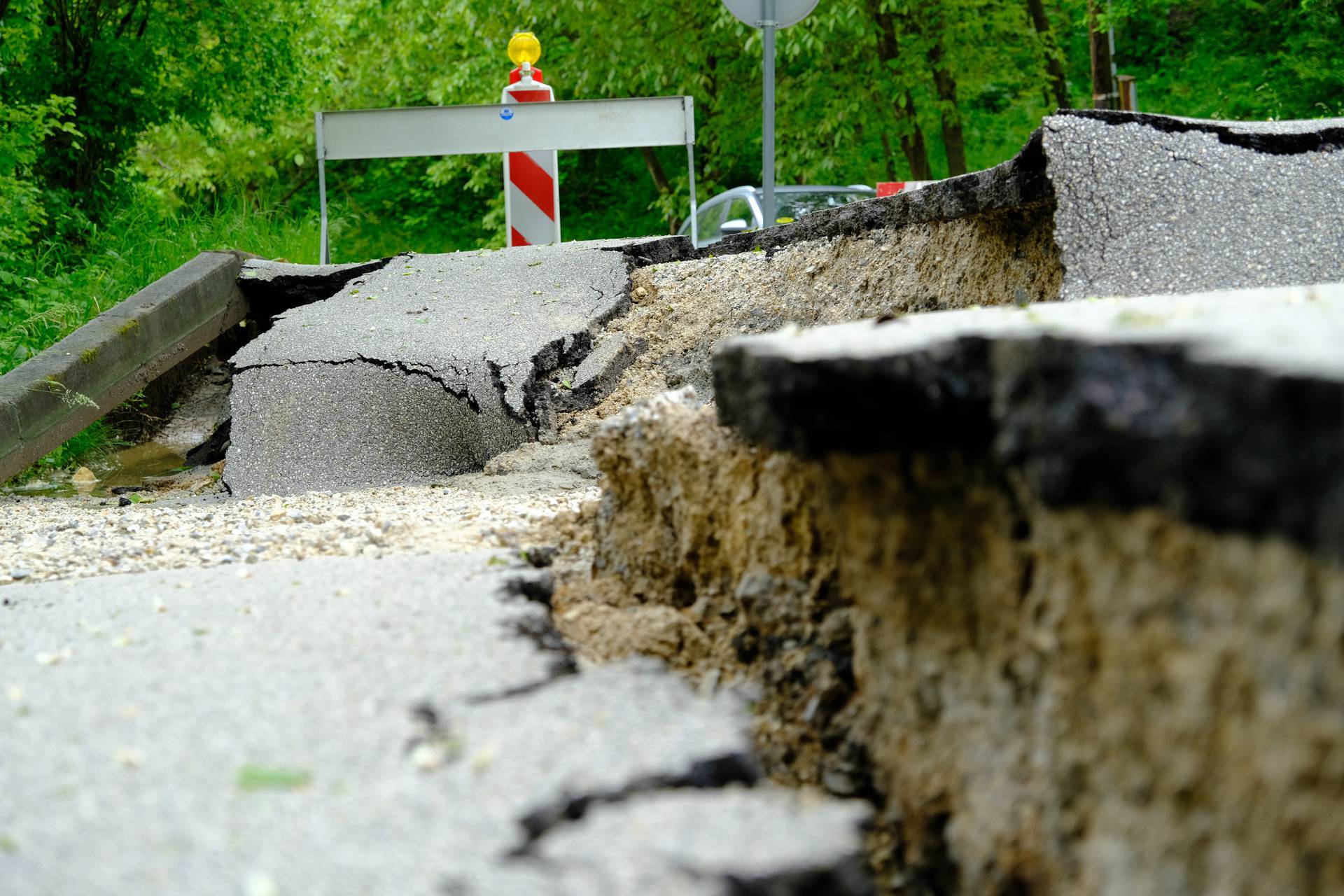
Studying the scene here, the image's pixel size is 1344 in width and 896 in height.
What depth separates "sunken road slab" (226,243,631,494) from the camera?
5707 mm

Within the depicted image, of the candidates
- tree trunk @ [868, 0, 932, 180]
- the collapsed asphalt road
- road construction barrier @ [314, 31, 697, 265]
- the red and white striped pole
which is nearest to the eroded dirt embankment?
the collapsed asphalt road

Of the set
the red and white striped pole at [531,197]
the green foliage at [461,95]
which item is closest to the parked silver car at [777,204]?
the red and white striped pole at [531,197]

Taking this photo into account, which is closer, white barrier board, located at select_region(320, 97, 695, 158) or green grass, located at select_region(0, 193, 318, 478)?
green grass, located at select_region(0, 193, 318, 478)

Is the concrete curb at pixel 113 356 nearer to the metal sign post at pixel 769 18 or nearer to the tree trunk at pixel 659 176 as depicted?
the metal sign post at pixel 769 18

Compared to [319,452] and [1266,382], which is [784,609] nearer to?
[1266,382]

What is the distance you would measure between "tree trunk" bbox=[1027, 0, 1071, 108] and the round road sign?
27.6ft

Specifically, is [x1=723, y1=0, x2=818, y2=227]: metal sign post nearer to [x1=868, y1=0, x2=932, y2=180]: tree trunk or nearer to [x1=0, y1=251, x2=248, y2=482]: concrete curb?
[x1=0, y1=251, x2=248, y2=482]: concrete curb

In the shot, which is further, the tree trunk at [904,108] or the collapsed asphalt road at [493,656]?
the tree trunk at [904,108]

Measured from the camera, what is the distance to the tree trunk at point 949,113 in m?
15.4

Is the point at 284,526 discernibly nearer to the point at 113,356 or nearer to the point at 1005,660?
the point at 1005,660

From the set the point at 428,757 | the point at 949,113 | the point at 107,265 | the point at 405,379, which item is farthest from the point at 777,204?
the point at 428,757

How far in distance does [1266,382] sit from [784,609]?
52.0 inches

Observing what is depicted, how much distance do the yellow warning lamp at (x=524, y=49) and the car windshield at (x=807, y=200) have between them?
88.5 inches

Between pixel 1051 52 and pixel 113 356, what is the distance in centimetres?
1274
